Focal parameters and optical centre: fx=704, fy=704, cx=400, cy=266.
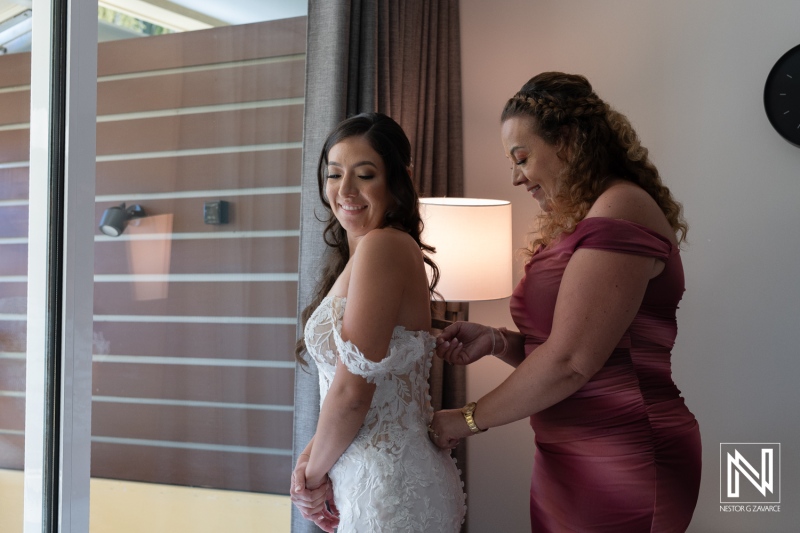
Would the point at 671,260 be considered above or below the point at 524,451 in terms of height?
above

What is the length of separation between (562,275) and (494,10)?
193 centimetres

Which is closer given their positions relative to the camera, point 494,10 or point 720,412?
point 720,412

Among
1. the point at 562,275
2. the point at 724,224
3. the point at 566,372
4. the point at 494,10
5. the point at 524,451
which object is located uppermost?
the point at 494,10

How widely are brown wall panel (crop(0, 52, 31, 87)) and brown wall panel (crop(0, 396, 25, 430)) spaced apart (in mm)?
643

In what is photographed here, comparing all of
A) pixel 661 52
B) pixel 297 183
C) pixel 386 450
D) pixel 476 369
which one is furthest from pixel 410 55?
pixel 386 450

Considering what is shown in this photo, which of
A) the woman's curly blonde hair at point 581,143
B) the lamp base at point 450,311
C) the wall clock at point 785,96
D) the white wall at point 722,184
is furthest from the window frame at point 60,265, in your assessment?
the wall clock at point 785,96

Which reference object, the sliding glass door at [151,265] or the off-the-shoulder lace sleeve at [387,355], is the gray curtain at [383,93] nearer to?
the sliding glass door at [151,265]

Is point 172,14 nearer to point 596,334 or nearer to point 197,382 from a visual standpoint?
point 197,382

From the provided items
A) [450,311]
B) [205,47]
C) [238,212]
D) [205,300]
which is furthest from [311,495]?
[450,311]

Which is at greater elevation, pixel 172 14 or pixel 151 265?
pixel 172 14

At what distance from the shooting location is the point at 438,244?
8.11ft

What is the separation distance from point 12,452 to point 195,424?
62cm

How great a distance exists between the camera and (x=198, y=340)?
206cm

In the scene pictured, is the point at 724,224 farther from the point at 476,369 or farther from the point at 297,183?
the point at 297,183
